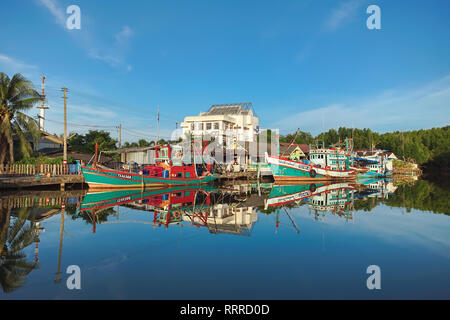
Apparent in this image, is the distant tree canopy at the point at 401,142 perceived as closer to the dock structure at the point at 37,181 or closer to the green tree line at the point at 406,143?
the green tree line at the point at 406,143

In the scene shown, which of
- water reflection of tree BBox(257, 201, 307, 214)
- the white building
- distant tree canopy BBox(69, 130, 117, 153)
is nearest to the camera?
water reflection of tree BBox(257, 201, 307, 214)

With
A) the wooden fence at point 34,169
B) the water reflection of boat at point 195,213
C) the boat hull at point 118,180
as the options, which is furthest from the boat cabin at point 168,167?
the water reflection of boat at point 195,213

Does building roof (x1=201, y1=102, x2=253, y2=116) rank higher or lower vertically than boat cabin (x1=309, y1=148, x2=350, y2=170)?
higher

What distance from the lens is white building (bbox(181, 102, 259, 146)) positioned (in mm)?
54547

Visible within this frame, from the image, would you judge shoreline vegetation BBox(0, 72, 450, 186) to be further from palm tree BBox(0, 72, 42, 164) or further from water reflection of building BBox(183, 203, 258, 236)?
water reflection of building BBox(183, 203, 258, 236)

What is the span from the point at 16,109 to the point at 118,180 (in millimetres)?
12109

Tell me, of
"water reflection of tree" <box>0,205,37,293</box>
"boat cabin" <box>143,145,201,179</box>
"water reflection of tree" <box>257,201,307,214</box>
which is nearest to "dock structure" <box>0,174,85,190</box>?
"boat cabin" <box>143,145,201,179</box>

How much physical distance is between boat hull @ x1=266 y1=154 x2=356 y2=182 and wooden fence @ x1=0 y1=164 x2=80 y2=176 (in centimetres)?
2399

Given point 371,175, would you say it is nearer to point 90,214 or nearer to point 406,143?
point 406,143

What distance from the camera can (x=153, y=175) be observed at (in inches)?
1169

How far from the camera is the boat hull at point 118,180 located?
25328 millimetres

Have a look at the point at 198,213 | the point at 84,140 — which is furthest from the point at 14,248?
the point at 84,140

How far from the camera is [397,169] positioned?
7312cm
